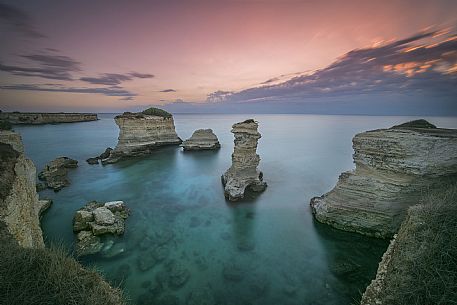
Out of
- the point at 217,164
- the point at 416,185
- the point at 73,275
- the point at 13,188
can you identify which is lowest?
the point at 217,164

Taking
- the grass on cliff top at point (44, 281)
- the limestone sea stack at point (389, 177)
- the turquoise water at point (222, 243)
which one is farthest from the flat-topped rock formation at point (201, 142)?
the grass on cliff top at point (44, 281)

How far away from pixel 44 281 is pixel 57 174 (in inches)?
982

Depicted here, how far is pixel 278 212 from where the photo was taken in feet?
54.7

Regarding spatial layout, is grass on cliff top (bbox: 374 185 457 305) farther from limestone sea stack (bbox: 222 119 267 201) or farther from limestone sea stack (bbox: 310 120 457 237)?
limestone sea stack (bbox: 222 119 267 201)

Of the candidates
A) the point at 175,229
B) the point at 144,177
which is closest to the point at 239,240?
the point at 175,229

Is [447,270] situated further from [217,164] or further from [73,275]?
[217,164]

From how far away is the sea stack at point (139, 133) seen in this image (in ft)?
110

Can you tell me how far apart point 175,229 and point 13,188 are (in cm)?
884

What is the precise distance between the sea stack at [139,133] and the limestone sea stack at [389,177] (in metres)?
29.9

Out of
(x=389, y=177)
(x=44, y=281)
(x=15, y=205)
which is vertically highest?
(x=15, y=205)

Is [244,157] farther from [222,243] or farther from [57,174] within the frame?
[57,174]

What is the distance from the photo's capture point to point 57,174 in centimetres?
2375

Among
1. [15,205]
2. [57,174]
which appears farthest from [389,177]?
[57,174]

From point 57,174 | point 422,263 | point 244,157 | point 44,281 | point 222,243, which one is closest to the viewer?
point 44,281
